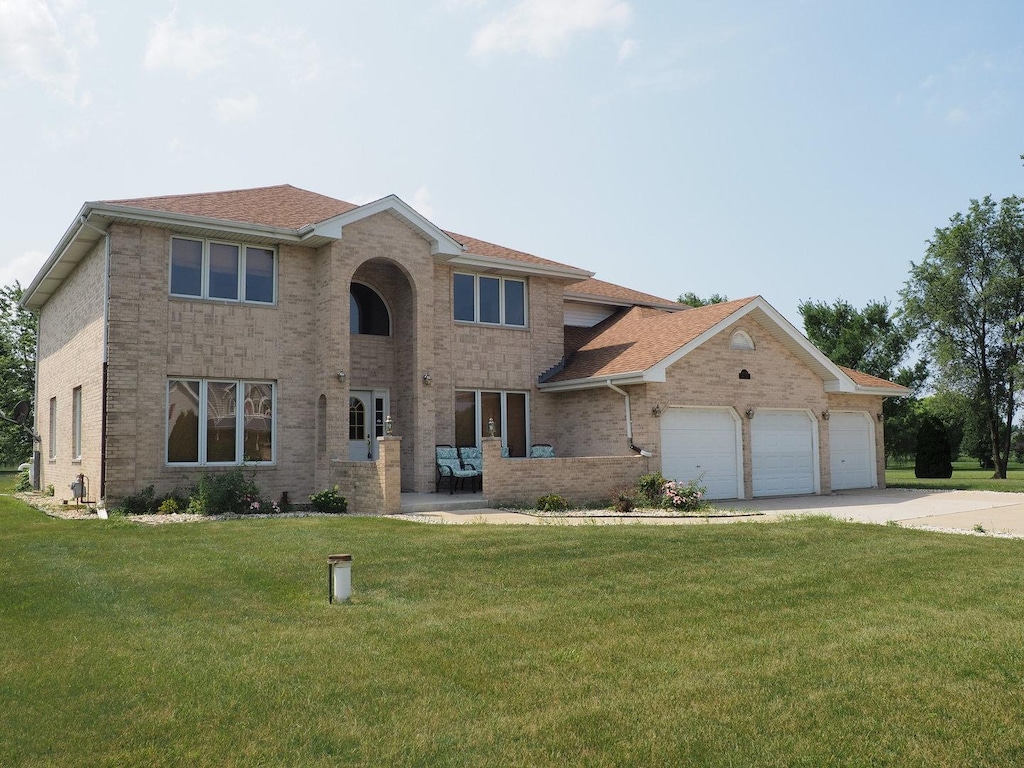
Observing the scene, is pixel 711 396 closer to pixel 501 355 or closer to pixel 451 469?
pixel 501 355

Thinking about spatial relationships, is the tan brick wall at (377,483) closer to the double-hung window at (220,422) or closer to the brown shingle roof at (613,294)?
the double-hung window at (220,422)

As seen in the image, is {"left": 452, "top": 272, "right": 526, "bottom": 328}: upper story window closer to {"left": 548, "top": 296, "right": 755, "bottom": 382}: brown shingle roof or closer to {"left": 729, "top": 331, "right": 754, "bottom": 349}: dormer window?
{"left": 548, "top": 296, "right": 755, "bottom": 382}: brown shingle roof

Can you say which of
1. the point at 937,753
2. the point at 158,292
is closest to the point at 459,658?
the point at 937,753

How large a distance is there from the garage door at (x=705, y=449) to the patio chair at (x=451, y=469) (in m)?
4.58

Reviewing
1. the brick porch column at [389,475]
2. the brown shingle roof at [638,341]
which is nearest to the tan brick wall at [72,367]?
the brick porch column at [389,475]

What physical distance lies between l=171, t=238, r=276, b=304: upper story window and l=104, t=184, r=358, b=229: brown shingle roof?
670 millimetres

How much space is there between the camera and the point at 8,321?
39.6 metres

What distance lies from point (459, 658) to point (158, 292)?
13.4 metres

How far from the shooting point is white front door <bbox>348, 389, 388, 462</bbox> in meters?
19.7

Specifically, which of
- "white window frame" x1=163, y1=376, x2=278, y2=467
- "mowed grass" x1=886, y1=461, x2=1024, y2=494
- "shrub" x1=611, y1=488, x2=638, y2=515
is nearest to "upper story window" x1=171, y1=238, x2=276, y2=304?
"white window frame" x1=163, y1=376, x2=278, y2=467

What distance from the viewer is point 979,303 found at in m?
35.5

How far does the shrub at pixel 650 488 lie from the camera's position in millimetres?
17455

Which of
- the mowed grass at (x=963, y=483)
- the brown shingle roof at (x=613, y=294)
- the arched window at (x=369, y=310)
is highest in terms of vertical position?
the brown shingle roof at (x=613, y=294)

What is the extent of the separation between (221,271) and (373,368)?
4303 mm
